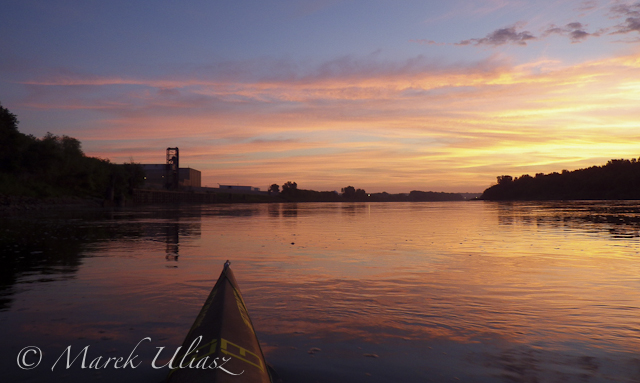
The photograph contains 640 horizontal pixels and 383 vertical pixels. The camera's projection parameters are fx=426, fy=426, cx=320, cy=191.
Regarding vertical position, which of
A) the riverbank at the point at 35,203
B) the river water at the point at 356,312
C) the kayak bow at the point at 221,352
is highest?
the riverbank at the point at 35,203

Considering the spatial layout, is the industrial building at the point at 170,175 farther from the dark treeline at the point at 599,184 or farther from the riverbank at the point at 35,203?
the dark treeline at the point at 599,184

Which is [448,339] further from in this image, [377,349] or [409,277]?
[409,277]

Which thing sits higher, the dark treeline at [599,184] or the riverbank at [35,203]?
the dark treeline at [599,184]

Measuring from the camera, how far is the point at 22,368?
4.70m

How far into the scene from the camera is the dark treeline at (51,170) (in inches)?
2571

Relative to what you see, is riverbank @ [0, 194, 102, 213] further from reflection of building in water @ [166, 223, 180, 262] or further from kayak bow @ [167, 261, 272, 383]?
kayak bow @ [167, 261, 272, 383]

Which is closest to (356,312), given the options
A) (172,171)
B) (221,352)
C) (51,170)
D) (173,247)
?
(221,352)

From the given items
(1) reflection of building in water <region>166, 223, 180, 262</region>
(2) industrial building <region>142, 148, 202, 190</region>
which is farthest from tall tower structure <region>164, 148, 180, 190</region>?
(1) reflection of building in water <region>166, 223, 180, 262</region>

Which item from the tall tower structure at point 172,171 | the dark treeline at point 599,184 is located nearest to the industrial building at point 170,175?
the tall tower structure at point 172,171

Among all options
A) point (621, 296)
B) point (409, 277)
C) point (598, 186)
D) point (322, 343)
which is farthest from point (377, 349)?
point (598, 186)

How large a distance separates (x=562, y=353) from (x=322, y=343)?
2.87m

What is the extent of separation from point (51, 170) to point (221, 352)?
86200mm

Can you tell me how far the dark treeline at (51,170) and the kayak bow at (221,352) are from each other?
71.1m

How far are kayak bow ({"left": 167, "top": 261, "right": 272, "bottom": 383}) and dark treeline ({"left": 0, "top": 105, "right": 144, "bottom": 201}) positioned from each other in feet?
233
